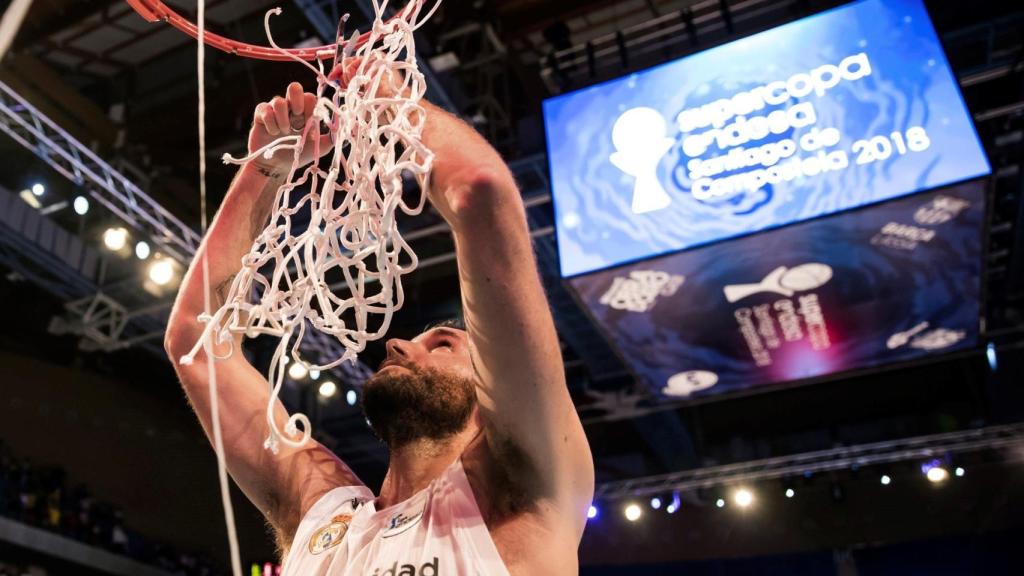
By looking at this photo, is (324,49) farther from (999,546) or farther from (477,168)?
(999,546)

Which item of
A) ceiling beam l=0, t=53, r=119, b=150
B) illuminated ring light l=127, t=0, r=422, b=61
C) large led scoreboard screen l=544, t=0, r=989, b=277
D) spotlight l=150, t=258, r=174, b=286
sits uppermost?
ceiling beam l=0, t=53, r=119, b=150

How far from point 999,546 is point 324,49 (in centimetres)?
887

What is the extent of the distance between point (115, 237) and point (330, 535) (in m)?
5.22

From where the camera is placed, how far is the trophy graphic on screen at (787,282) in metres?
4.43

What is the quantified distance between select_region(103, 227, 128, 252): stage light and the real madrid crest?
5.16 meters

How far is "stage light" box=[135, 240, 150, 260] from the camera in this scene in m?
6.07

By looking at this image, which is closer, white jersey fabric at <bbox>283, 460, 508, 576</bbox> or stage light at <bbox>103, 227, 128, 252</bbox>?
white jersey fabric at <bbox>283, 460, 508, 576</bbox>

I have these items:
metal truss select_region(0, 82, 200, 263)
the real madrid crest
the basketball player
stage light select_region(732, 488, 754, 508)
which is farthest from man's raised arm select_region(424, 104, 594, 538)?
stage light select_region(732, 488, 754, 508)

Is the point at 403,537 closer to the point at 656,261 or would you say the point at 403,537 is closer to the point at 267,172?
the point at 267,172

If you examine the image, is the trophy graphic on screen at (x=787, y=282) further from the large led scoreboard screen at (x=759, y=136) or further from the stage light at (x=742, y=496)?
the stage light at (x=742, y=496)

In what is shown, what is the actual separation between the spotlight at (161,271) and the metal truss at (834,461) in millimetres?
4511

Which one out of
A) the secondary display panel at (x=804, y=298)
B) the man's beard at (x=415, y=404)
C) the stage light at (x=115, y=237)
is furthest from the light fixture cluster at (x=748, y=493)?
the man's beard at (x=415, y=404)

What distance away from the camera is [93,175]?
546 cm

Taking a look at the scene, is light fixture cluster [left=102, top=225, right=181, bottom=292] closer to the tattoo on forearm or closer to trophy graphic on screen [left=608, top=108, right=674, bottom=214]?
trophy graphic on screen [left=608, top=108, right=674, bottom=214]
